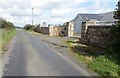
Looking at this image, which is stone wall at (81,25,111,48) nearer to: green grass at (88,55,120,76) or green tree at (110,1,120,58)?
green tree at (110,1,120,58)

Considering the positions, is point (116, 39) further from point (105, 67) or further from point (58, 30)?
point (58, 30)

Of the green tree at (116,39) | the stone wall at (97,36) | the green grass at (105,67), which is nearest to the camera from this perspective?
the green grass at (105,67)

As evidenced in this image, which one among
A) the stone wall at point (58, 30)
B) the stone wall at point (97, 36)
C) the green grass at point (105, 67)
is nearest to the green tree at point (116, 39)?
the green grass at point (105, 67)

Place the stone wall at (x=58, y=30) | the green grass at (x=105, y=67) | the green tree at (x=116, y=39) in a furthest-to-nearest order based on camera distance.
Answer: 1. the stone wall at (x=58, y=30)
2. the green tree at (x=116, y=39)
3. the green grass at (x=105, y=67)

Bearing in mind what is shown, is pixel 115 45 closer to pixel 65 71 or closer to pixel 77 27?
pixel 65 71

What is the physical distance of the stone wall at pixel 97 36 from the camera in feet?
67.9

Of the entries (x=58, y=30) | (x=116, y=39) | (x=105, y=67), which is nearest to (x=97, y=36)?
(x=116, y=39)

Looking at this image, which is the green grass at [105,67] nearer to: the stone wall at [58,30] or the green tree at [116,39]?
the green tree at [116,39]

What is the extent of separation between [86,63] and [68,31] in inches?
1137

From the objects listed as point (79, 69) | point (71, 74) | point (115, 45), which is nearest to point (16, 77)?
point (71, 74)

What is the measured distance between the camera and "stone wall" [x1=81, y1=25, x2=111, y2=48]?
815 inches

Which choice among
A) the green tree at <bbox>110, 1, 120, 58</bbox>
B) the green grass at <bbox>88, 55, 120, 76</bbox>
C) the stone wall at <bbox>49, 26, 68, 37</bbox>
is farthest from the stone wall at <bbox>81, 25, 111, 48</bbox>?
the stone wall at <bbox>49, 26, 68, 37</bbox>

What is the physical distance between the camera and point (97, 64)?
1255 cm

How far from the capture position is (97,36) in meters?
22.8
